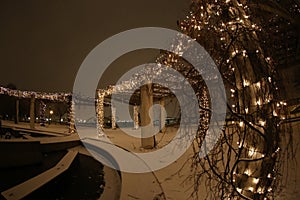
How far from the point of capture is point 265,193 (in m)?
1.71

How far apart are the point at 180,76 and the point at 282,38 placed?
714 millimetres

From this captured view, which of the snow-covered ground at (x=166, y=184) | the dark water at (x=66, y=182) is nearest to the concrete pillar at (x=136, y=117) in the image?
the dark water at (x=66, y=182)

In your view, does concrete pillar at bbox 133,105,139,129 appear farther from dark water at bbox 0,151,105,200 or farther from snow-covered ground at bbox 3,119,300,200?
Answer: snow-covered ground at bbox 3,119,300,200

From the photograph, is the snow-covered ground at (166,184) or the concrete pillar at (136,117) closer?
the snow-covered ground at (166,184)

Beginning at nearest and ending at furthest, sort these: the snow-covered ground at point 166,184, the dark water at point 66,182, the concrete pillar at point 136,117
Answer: the snow-covered ground at point 166,184 → the dark water at point 66,182 → the concrete pillar at point 136,117

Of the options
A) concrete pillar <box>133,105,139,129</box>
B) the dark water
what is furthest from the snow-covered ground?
concrete pillar <box>133,105,139,129</box>

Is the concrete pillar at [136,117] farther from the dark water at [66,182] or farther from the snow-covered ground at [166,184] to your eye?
the snow-covered ground at [166,184]

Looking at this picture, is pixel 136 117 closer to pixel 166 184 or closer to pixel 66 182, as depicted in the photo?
pixel 66 182

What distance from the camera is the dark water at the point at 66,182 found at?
441cm

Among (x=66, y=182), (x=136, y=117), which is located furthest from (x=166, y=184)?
(x=136, y=117)

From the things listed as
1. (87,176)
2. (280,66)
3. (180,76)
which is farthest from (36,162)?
(280,66)

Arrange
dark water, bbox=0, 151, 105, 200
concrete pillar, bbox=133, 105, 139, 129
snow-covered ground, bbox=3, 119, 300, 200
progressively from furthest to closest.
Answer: concrete pillar, bbox=133, 105, 139, 129 < dark water, bbox=0, 151, 105, 200 < snow-covered ground, bbox=3, 119, 300, 200

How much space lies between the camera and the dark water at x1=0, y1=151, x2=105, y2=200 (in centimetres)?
441

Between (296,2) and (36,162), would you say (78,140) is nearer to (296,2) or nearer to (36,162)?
(36,162)
